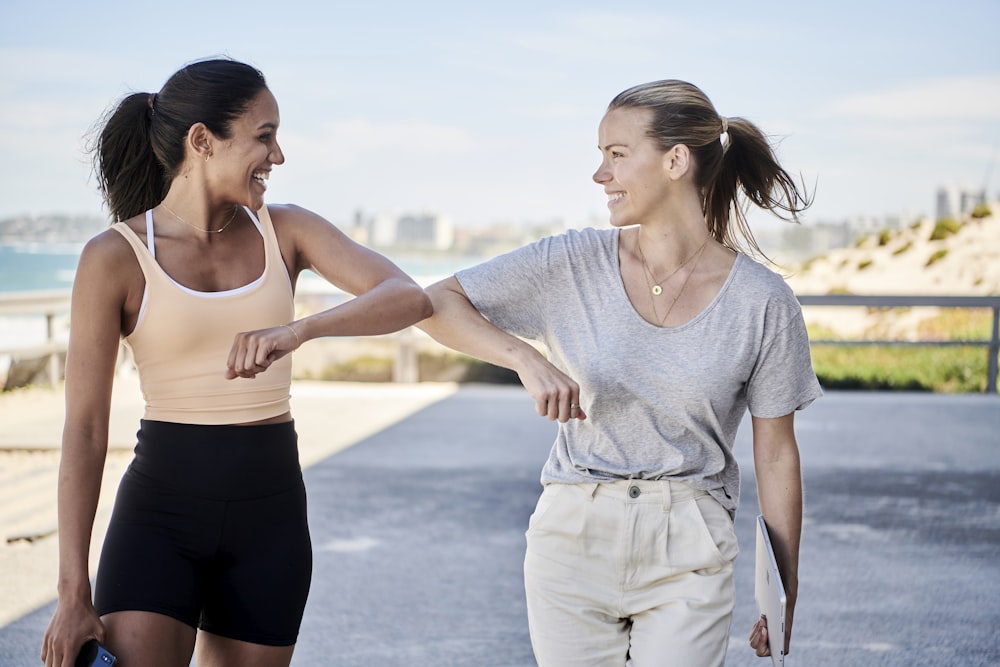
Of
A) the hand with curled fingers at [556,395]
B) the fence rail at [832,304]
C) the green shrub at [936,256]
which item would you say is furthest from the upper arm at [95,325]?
the green shrub at [936,256]

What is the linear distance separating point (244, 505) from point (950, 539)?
4504 millimetres

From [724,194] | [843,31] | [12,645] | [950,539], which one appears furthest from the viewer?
[843,31]

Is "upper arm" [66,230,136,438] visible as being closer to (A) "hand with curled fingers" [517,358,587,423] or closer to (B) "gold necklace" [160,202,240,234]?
Answer: (B) "gold necklace" [160,202,240,234]

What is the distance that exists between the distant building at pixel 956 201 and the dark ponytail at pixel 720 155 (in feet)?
135

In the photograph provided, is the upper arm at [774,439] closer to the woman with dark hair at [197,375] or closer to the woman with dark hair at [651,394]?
the woman with dark hair at [651,394]

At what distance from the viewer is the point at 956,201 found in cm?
4559

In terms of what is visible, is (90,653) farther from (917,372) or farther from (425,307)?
(917,372)

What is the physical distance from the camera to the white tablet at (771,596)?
6.55 ft

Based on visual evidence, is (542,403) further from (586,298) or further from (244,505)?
(244,505)

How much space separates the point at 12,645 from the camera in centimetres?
425

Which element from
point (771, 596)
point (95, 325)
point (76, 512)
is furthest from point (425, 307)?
point (771, 596)

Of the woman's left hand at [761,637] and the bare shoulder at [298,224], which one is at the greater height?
the bare shoulder at [298,224]

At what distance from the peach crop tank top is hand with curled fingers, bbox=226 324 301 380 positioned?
0.16 metres

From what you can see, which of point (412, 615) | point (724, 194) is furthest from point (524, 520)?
point (724, 194)
